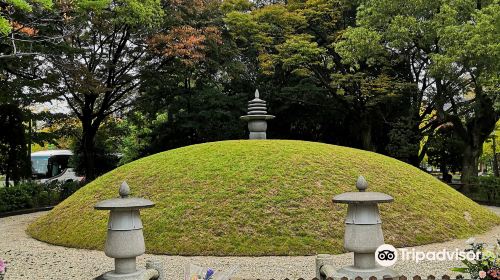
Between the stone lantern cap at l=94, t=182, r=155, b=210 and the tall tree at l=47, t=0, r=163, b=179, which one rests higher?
the tall tree at l=47, t=0, r=163, b=179

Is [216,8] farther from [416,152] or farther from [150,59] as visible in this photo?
[416,152]

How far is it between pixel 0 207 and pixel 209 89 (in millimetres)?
10835

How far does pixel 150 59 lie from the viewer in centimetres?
2236

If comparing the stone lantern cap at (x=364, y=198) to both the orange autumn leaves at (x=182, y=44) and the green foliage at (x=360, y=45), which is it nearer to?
the green foliage at (x=360, y=45)

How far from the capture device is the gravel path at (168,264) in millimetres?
7301

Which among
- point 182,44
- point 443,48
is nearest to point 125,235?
point 182,44

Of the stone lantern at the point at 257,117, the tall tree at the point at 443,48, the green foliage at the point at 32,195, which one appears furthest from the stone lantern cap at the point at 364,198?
the green foliage at the point at 32,195

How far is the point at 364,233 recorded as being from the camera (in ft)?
18.5

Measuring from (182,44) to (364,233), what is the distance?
1552 centimetres

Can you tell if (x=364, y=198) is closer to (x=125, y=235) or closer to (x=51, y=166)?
(x=125, y=235)

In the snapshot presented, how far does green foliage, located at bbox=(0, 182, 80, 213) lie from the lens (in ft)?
54.0

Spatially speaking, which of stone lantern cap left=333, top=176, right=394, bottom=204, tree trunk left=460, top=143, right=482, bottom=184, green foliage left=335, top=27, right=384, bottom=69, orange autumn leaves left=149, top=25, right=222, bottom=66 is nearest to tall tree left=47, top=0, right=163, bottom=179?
orange autumn leaves left=149, top=25, right=222, bottom=66

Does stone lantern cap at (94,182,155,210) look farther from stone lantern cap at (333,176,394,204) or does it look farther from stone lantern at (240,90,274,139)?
stone lantern at (240,90,274,139)

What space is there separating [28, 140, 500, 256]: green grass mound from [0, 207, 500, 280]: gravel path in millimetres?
376
